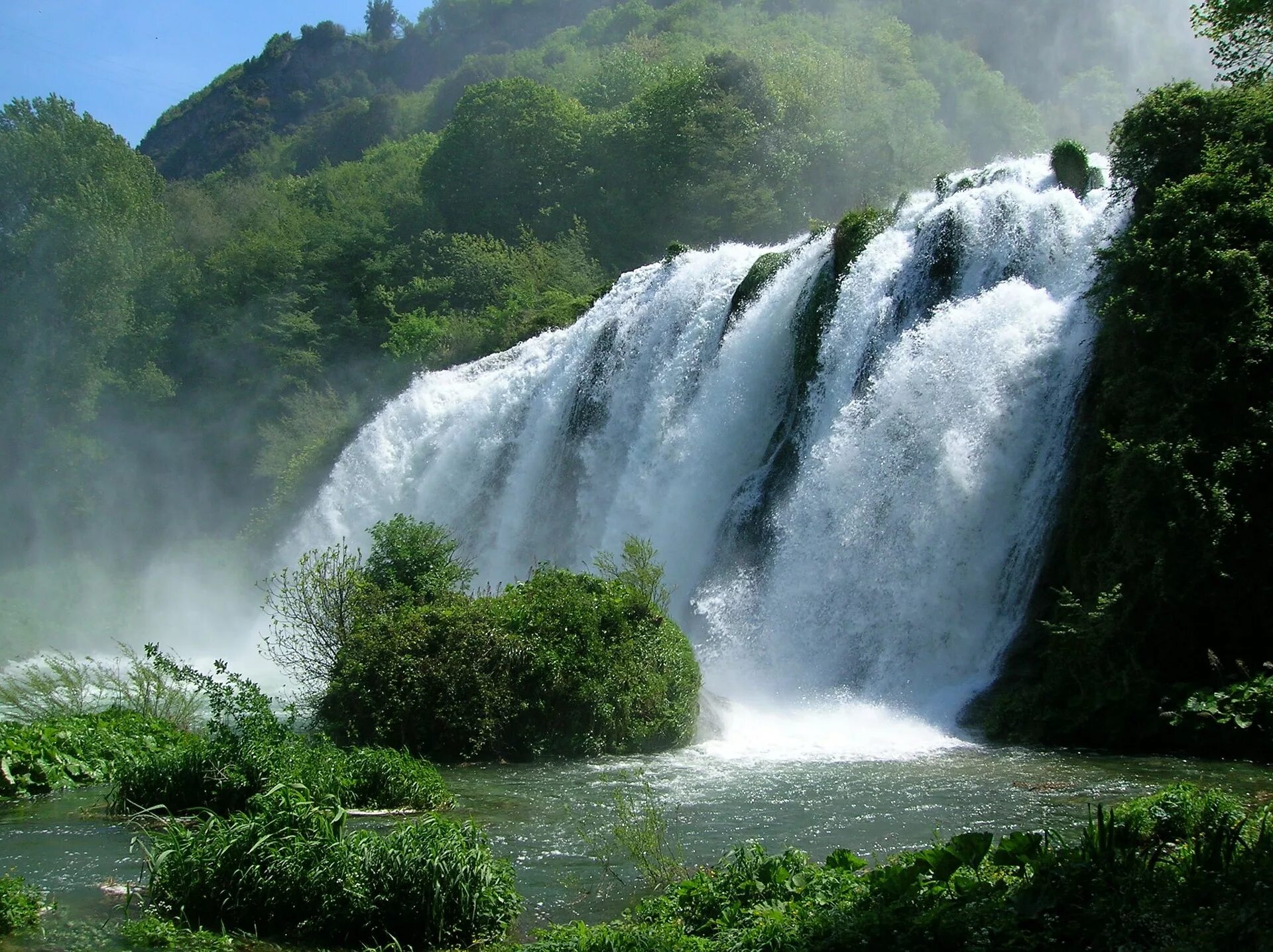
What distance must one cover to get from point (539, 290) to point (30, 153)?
940 inches

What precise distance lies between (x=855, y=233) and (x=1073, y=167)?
4122 mm

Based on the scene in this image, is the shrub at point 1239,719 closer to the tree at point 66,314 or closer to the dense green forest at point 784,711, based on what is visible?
the dense green forest at point 784,711

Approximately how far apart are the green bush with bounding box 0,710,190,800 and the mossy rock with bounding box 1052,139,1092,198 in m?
17.3

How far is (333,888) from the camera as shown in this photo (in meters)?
8.06

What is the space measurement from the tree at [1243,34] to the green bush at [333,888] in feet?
39.3

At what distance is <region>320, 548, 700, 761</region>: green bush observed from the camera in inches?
624

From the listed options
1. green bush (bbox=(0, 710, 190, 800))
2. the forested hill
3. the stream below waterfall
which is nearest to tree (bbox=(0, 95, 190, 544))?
the forested hill

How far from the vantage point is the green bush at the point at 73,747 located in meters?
12.8

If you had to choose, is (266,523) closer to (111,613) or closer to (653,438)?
(111,613)

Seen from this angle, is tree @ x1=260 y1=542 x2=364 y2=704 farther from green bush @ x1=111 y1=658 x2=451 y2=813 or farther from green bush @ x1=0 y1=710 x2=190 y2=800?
green bush @ x1=111 y1=658 x2=451 y2=813

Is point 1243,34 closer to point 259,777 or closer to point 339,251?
point 259,777

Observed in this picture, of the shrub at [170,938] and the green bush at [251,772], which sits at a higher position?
the green bush at [251,772]

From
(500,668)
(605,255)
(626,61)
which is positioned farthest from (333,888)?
(626,61)

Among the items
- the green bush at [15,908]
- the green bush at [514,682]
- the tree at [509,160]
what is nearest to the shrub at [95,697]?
the green bush at [514,682]
